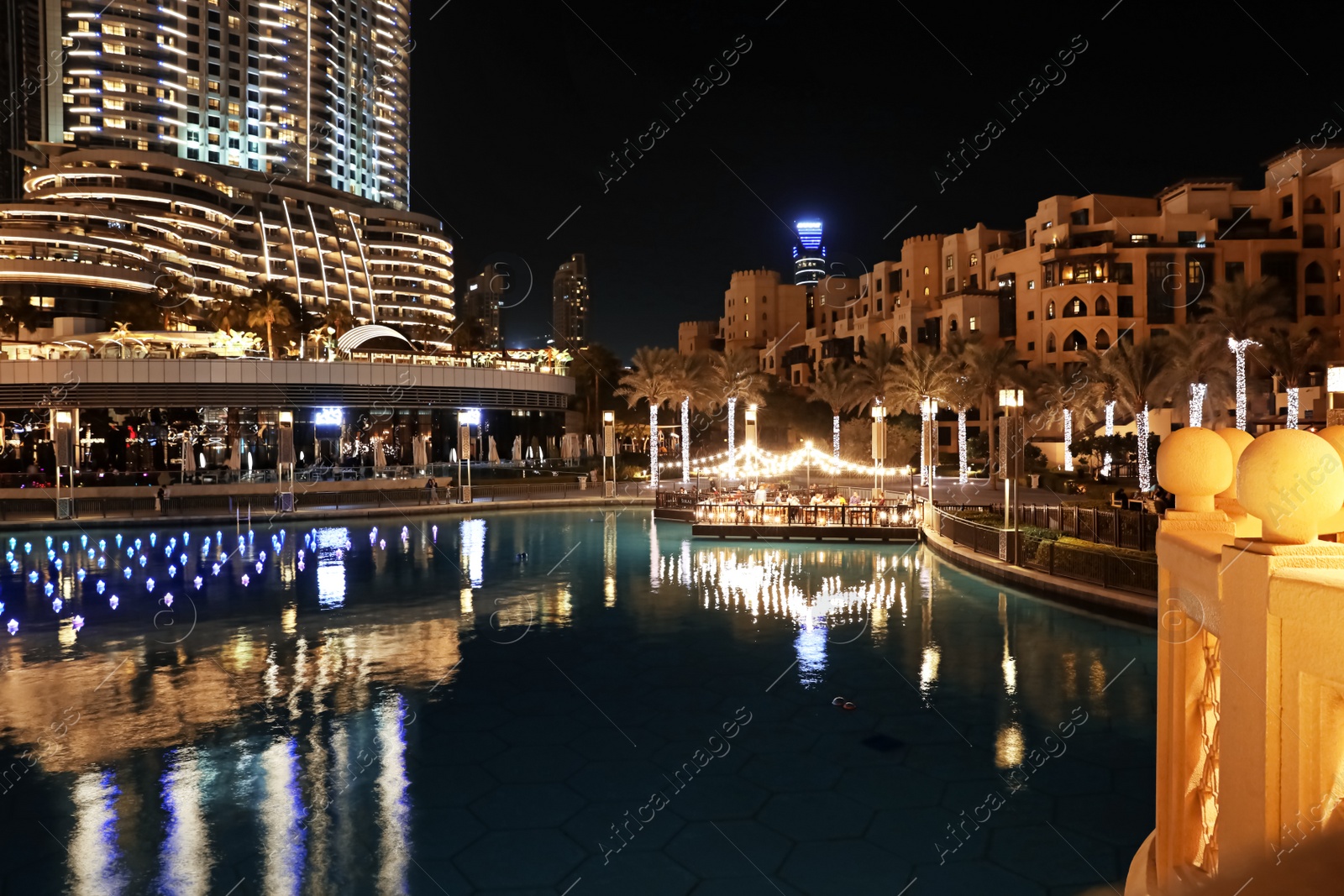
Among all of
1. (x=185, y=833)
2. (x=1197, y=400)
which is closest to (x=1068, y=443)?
(x=1197, y=400)

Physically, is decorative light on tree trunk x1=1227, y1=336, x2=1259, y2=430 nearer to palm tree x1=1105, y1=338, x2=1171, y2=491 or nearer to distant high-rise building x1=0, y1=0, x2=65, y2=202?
palm tree x1=1105, y1=338, x2=1171, y2=491

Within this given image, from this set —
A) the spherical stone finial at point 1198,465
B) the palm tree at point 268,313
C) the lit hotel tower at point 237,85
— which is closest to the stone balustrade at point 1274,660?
the spherical stone finial at point 1198,465

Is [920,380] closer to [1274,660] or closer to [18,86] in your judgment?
[1274,660]

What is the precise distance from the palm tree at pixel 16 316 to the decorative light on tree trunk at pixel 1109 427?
7586cm

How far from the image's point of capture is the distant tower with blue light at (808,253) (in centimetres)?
16538

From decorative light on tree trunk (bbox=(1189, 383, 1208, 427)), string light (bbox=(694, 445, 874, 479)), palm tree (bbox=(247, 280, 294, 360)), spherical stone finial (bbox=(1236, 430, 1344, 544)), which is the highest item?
palm tree (bbox=(247, 280, 294, 360))

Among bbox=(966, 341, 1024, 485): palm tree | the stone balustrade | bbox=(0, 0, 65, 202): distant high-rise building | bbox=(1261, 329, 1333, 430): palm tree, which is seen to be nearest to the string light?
bbox=(966, 341, 1024, 485): palm tree

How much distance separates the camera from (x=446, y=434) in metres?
54.4

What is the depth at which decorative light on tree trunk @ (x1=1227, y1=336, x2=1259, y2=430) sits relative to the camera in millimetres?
39469

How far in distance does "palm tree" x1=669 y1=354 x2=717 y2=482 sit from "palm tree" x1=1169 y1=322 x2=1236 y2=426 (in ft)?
80.3

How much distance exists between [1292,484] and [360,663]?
1284 cm

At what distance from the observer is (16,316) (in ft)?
218

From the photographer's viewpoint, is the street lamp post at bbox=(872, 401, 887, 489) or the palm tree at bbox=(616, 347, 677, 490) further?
the palm tree at bbox=(616, 347, 677, 490)

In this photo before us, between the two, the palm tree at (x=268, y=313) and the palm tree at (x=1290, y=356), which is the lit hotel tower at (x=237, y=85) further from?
the palm tree at (x=1290, y=356)
